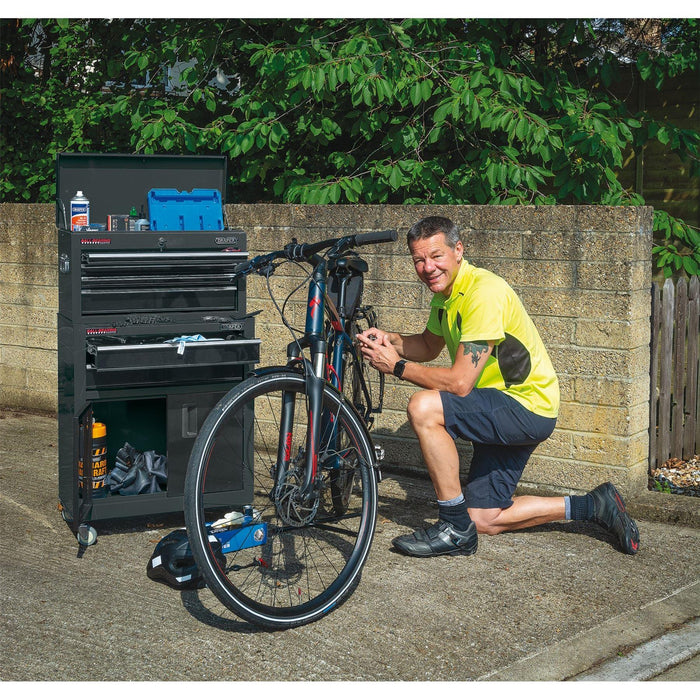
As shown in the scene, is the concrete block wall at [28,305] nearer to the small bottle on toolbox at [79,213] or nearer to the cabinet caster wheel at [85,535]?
the small bottle on toolbox at [79,213]

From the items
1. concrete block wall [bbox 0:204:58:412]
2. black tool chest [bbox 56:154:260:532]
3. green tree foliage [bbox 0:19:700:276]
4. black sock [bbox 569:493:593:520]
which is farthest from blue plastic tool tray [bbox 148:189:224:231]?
concrete block wall [bbox 0:204:58:412]

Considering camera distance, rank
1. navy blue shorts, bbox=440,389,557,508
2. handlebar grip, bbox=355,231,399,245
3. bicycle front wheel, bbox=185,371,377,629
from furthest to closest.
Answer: navy blue shorts, bbox=440,389,557,508, handlebar grip, bbox=355,231,399,245, bicycle front wheel, bbox=185,371,377,629

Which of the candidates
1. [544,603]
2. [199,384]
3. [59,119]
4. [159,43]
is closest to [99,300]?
[199,384]

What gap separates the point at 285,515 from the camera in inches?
177

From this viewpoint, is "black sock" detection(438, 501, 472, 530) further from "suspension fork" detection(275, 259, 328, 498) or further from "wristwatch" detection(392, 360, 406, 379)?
"suspension fork" detection(275, 259, 328, 498)

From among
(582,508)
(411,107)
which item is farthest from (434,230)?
(411,107)

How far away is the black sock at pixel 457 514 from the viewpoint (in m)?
5.25

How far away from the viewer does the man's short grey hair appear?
5.16m

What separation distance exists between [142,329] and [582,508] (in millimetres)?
2428

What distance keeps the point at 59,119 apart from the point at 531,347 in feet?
21.4

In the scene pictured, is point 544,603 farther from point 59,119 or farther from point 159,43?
point 59,119

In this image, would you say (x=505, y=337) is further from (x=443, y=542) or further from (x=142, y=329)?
(x=142, y=329)

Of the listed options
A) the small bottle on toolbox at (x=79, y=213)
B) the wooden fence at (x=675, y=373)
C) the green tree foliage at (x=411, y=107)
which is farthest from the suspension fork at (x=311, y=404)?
the green tree foliage at (x=411, y=107)

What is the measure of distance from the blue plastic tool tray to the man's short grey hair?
4.07 feet
